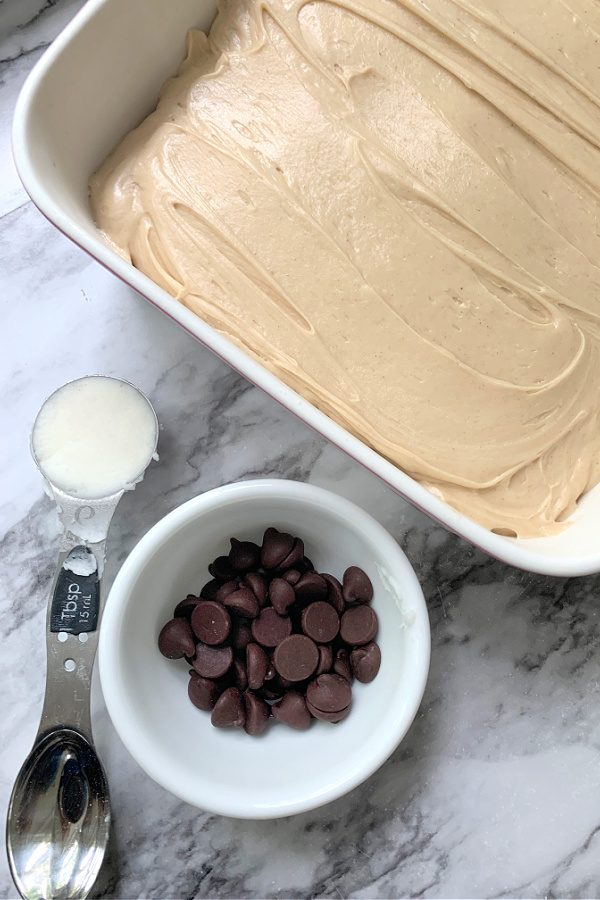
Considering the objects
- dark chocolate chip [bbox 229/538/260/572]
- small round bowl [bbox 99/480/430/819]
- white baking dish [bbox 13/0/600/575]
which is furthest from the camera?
dark chocolate chip [bbox 229/538/260/572]

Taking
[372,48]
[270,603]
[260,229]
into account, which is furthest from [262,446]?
[372,48]

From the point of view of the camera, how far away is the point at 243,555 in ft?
3.80

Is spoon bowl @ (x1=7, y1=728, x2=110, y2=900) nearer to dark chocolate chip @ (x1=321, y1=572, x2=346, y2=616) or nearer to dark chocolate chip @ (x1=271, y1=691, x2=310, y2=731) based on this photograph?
dark chocolate chip @ (x1=271, y1=691, x2=310, y2=731)

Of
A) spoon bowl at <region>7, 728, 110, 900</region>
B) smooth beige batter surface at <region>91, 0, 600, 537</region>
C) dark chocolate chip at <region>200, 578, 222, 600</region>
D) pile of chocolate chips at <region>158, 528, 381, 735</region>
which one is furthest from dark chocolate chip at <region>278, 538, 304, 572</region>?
spoon bowl at <region>7, 728, 110, 900</region>

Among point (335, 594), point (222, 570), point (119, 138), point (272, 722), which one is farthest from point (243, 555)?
point (119, 138)

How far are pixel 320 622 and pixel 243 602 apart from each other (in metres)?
0.12

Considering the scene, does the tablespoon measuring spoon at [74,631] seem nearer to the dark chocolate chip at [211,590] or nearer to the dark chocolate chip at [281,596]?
the dark chocolate chip at [211,590]

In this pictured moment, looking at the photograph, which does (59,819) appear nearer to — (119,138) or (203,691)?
(203,691)

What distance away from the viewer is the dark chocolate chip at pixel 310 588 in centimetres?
113

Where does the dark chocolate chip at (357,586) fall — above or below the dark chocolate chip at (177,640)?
above

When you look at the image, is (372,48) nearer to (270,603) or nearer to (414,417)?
(414,417)

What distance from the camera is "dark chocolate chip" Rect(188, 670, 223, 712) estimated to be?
3.67 ft

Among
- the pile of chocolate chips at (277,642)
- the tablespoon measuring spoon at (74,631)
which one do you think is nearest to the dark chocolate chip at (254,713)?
the pile of chocolate chips at (277,642)

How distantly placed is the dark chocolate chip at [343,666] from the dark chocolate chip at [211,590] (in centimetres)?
22
